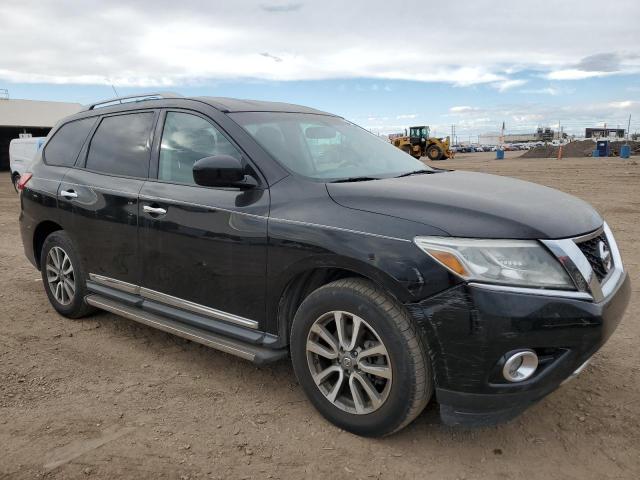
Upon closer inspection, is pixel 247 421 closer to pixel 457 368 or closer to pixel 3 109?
pixel 457 368

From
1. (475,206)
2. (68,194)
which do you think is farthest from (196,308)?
(475,206)

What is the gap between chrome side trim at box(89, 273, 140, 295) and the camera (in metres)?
3.78

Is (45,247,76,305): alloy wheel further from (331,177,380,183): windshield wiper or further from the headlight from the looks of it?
the headlight

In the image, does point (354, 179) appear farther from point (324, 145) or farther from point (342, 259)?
point (342, 259)

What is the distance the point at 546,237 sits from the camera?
2424 millimetres

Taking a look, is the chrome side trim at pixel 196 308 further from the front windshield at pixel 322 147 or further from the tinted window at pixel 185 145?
the front windshield at pixel 322 147

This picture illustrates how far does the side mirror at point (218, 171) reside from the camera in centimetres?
292

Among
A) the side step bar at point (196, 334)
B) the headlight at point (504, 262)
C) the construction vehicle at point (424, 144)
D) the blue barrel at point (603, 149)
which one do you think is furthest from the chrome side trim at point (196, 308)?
the blue barrel at point (603, 149)

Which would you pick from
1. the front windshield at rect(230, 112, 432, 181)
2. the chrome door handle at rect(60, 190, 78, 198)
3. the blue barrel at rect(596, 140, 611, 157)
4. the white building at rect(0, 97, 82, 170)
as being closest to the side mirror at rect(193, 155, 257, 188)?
the front windshield at rect(230, 112, 432, 181)

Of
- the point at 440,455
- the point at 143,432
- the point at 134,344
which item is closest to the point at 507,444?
the point at 440,455

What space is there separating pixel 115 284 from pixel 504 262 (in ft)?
9.17

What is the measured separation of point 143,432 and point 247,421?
553mm

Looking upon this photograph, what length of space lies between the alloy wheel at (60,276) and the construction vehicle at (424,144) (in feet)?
105

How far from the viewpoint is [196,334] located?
3344 millimetres
